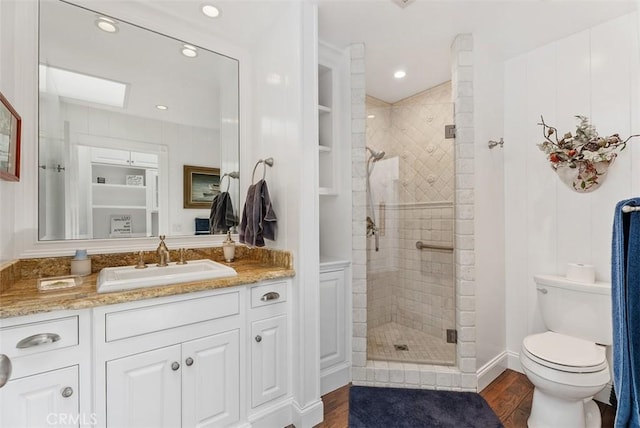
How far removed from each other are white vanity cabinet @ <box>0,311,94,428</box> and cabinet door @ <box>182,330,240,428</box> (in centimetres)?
37

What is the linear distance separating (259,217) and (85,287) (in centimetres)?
91

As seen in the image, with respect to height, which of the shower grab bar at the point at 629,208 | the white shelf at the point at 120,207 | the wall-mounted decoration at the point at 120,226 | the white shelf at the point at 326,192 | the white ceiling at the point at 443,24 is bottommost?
the wall-mounted decoration at the point at 120,226

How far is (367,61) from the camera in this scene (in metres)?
2.41

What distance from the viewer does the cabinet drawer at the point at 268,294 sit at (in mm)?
1589

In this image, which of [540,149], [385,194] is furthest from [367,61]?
[540,149]

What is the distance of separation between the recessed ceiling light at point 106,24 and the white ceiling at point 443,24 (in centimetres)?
128

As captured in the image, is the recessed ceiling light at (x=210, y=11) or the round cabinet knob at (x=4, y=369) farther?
the recessed ceiling light at (x=210, y=11)

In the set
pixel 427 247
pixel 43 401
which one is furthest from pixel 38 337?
pixel 427 247

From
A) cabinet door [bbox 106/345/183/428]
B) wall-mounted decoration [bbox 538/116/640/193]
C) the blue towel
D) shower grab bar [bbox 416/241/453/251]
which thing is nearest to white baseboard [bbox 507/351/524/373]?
shower grab bar [bbox 416/241/453/251]

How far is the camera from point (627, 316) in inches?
46.1

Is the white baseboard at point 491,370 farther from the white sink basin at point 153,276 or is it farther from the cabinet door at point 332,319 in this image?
the white sink basin at point 153,276

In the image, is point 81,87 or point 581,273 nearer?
point 81,87

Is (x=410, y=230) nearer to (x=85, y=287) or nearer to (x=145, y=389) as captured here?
(x=145, y=389)

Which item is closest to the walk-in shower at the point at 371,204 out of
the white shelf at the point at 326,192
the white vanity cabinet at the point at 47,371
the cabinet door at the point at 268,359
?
the white shelf at the point at 326,192
